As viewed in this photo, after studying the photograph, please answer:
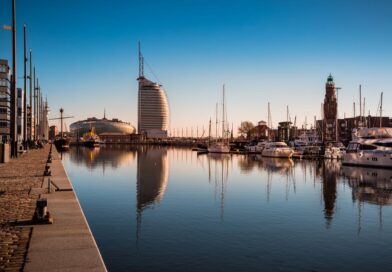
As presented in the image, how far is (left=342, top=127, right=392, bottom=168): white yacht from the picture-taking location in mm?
59750

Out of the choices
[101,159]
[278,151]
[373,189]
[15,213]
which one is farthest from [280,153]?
[15,213]

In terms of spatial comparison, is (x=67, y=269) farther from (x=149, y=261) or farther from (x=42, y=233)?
(x=149, y=261)

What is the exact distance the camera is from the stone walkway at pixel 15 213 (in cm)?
1029

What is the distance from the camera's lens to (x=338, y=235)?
1867 centimetres

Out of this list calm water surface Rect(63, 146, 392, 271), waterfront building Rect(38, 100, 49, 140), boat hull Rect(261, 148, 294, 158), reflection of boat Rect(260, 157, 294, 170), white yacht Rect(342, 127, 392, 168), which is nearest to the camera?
calm water surface Rect(63, 146, 392, 271)

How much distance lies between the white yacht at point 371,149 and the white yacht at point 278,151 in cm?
1855

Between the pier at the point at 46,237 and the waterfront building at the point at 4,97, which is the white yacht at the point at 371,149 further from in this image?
the waterfront building at the point at 4,97

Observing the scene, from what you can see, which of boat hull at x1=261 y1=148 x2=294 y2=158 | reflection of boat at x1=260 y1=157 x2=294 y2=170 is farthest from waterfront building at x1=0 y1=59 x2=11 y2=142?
reflection of boat at x1=260 y1=157 x2=294 y2=170

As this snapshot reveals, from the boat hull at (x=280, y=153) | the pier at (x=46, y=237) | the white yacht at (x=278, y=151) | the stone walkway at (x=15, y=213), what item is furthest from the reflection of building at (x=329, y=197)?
the white yacht at (x=278, y=151)

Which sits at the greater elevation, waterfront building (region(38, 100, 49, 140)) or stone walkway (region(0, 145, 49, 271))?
waterfront building (region(38, 100, 49, 140))

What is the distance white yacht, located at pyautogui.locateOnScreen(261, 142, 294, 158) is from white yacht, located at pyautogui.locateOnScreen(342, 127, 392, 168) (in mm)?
18550

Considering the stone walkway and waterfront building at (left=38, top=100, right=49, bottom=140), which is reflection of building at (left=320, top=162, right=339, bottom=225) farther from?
waterfront building at (left=38, top=100, right=49, bottom=140)

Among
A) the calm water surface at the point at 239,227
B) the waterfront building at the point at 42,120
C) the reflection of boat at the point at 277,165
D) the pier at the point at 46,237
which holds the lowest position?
the reflection of boat at the point at 277,165

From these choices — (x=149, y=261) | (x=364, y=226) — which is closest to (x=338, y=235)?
(x=364, y=226)
